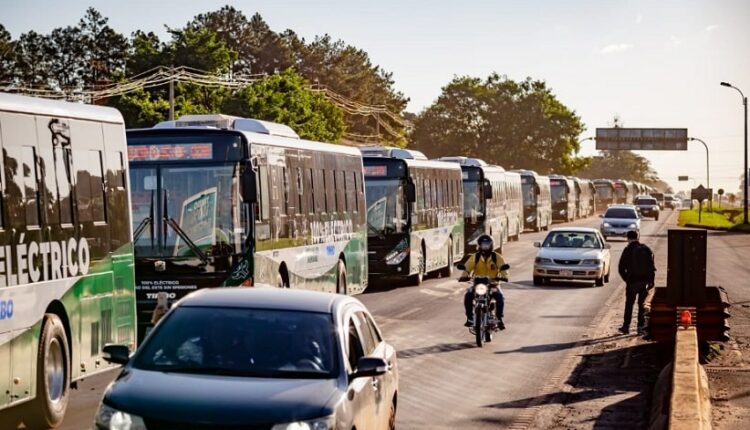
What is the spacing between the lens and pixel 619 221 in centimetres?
6694

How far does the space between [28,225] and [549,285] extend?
26340 mm

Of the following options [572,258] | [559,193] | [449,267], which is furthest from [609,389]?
[559,193]

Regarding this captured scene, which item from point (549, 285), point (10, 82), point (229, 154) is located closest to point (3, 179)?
point (229, 154)

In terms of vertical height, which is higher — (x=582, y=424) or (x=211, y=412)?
(x=211, y=412)

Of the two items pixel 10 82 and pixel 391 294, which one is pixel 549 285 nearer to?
pixel 391 294

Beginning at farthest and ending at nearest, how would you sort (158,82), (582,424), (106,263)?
(158,82) → (106,263) → (582,424)

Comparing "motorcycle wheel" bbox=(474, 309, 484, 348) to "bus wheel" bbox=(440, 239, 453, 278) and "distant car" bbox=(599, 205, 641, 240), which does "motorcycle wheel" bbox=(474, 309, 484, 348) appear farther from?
"distant car" bbox=(599, 205, 641, 240)

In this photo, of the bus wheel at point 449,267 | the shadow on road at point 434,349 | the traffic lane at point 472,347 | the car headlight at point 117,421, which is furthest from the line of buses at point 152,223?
the car headlight at point 117,421

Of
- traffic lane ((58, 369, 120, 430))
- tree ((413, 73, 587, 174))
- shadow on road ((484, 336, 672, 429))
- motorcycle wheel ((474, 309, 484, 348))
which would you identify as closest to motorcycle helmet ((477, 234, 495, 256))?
motorcycle wheel ((474, 309, 484, 348))

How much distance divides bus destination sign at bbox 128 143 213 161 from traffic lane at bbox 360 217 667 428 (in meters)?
4.20

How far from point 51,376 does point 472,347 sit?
9.67 m

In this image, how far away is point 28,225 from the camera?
→ 536 inches

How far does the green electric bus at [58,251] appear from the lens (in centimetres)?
1318

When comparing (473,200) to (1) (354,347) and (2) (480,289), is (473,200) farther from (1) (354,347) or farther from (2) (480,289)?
(1) (354,347)
